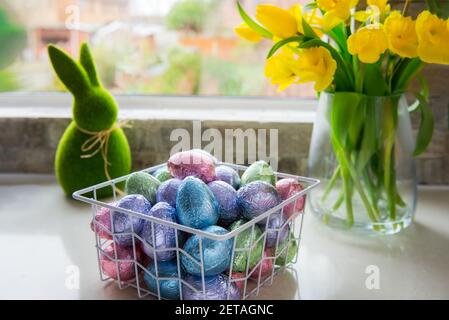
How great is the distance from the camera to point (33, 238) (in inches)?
33.8

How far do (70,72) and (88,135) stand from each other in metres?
0.12

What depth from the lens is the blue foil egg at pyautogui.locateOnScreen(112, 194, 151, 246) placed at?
666 mm

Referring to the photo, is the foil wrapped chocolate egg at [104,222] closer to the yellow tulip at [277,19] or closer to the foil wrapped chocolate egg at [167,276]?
the foil wrapped chocolate egg at [167,276]

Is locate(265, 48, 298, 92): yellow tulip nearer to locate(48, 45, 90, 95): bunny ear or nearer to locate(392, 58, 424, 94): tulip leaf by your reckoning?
locate(392, 58, 424, 94): tulip leaf

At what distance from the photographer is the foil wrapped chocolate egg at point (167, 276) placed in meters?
0.65

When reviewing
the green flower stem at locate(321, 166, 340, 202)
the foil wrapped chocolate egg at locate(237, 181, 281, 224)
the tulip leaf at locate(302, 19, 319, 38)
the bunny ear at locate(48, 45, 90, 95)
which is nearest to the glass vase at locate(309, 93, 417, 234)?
the green flower stem at locate(321, 166, 340, 202)

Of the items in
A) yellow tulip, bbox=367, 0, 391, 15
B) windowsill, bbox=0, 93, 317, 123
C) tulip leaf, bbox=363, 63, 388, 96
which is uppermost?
yellow tulip, bbox=367, 0, 391, 15

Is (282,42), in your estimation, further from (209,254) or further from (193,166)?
(209,254)

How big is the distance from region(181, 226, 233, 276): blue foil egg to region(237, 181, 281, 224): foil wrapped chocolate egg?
2.1 inches

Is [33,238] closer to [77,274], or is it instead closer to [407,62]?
[77,274]

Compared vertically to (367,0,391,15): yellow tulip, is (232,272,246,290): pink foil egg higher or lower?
lower

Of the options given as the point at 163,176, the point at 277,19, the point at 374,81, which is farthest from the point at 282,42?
the point at 163,176

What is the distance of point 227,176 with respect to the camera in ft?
2.45
